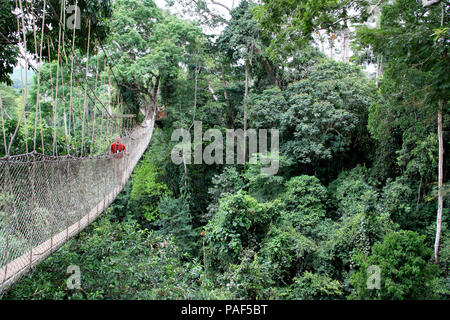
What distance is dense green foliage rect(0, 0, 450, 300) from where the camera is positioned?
3094 mm

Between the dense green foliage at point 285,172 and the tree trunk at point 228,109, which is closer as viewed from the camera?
the dense green foliage at point 285,172

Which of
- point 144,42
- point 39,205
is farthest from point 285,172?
point 39,205

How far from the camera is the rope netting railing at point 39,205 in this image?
5.01 feet

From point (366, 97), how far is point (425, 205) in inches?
94.8

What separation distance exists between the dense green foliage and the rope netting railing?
55 centimetres

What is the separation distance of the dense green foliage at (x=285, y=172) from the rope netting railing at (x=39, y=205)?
0.55m

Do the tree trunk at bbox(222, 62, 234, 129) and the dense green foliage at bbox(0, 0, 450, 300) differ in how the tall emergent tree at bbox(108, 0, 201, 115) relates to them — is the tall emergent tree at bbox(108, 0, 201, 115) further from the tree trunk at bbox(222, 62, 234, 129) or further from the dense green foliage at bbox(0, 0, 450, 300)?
the tree trunk at bbox(222, 62, 234, 129)

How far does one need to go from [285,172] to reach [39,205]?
6106 mm

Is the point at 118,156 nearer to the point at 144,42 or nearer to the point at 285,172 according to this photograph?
the point at 144,42

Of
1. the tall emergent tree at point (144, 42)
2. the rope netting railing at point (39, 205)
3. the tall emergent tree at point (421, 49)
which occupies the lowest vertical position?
the rope netting railing at point (39, 205)

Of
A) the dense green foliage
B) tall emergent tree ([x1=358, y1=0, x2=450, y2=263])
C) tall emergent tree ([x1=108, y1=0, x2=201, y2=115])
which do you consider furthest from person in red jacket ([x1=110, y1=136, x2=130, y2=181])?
tall emergent tree ([x1=108, y1=0, x2=201, y2=115])

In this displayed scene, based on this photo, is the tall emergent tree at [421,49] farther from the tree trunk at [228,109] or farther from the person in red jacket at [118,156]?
the tree trunk at [228,109]

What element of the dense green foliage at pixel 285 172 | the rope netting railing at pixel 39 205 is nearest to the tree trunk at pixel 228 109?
the dense green foliage at pixel 285 172
